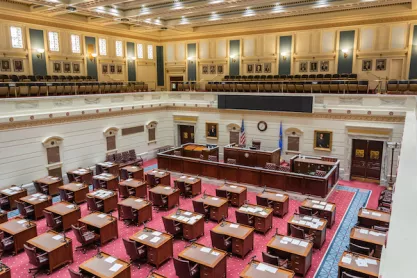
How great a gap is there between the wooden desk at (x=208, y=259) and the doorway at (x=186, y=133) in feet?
37.8

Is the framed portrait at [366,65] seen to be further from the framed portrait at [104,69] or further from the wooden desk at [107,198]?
the framed portrait at [104,69]

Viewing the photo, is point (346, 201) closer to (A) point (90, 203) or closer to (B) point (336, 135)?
(B) point (336, 135)

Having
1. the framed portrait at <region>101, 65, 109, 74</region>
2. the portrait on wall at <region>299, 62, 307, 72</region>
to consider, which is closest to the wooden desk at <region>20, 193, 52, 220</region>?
the framed portrait at <region>101, 65, 109, 74</region>

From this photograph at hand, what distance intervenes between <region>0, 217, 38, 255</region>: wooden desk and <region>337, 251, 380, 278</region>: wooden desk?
748 centimetres

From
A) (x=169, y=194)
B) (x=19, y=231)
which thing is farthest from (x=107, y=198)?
(x=19, y=231)

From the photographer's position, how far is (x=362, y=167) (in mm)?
13992

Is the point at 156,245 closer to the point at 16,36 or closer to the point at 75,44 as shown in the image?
the point at 16,36

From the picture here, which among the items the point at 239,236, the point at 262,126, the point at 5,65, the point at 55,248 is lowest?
the point at 55,248

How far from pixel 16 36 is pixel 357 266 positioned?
1710cm

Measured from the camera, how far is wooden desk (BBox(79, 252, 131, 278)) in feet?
21.0

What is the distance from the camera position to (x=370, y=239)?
7.40 m

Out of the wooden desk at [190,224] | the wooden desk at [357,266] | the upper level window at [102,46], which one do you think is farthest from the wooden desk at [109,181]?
the upper level window at [102,46]

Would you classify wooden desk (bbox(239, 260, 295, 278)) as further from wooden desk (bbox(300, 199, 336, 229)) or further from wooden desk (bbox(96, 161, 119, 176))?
wooden desk (bbox(96, 161, 119, 176))

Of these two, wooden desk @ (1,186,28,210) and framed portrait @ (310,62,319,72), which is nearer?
wooden desk @ (1,186,28,210)
